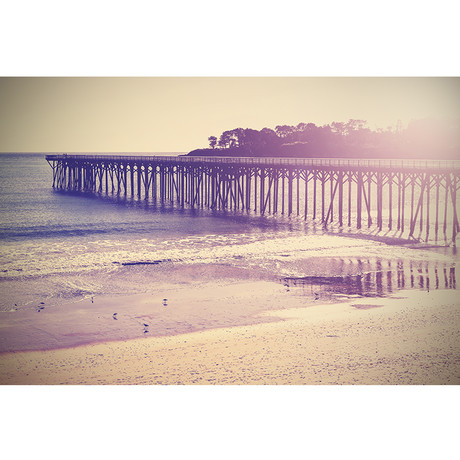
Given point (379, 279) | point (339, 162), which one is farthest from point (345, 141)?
point (379, 279)

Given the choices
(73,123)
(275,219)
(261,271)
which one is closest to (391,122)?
(261,271)

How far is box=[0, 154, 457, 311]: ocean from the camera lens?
15.4m

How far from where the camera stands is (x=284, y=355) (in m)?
10.1

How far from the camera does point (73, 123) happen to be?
655 inches

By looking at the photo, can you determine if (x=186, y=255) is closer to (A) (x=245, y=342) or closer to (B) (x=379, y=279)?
(B) (x=379, y=279)

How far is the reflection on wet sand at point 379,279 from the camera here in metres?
14.6

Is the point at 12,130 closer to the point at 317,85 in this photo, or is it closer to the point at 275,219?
the point at 317,85

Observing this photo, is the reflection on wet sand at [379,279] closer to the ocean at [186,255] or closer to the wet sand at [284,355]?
the ocean at [186,255]

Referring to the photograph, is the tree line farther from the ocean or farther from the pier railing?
the ocean

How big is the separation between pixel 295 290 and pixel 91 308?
4.93m

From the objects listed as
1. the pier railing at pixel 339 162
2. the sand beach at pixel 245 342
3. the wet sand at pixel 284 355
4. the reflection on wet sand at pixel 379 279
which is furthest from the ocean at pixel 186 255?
the pier railing at pixel 339 162

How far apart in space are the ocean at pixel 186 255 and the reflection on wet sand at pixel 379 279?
3 centimetres

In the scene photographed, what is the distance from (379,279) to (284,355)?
6.48m

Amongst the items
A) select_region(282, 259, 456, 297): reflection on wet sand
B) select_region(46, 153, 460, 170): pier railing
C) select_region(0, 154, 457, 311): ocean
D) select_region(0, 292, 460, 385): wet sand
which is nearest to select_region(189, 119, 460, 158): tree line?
select_region(46, 153, 460, 170): pier railing
